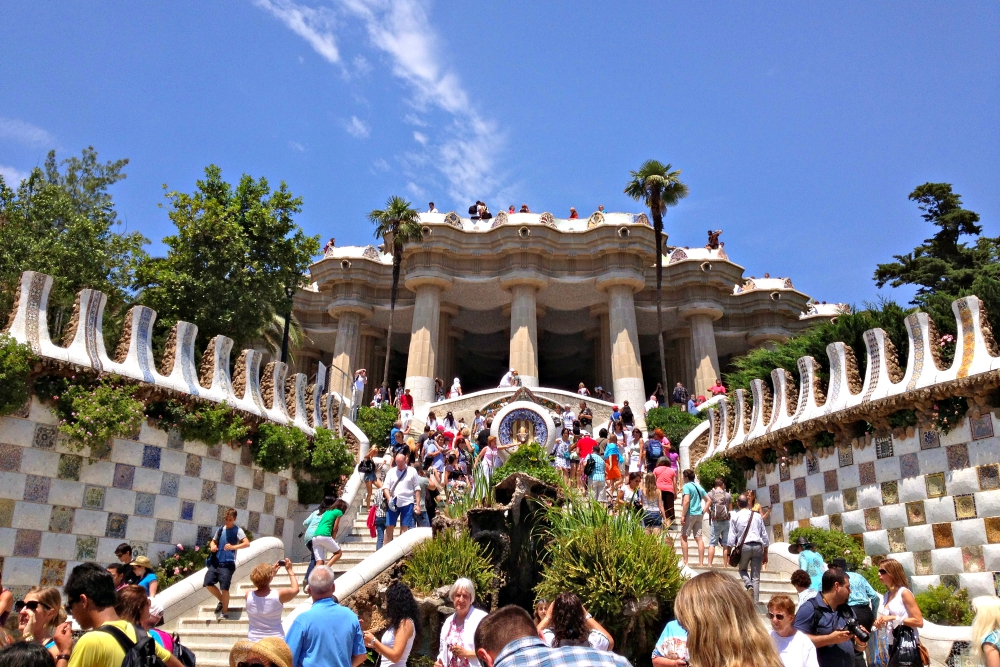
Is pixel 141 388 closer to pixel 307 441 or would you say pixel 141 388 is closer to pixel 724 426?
pixel 307 441

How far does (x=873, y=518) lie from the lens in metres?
13.4

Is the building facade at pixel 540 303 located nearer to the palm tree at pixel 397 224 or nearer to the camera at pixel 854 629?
the palm tree at pixel 397 224

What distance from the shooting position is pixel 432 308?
33625mm

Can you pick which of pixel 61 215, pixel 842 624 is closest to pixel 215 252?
pixel 61 215

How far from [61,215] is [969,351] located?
22083 mm

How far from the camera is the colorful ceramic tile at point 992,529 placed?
11.4m

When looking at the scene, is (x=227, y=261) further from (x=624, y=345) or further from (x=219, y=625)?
(x=624, y=345)

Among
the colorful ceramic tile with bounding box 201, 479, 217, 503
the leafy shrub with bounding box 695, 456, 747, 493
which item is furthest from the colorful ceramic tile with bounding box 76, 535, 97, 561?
the leafy shrub with bounding box 695, 456, 747, 493

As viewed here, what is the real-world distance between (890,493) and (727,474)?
487 centimetres

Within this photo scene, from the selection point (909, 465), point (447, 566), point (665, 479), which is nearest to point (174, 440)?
point (447, 566)

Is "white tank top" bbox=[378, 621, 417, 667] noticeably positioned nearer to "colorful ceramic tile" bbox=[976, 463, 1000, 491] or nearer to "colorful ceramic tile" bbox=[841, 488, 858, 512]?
"colorful ceramic tile" bbox=[976, 463, 1000, 491]

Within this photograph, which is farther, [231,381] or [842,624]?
[231,381]

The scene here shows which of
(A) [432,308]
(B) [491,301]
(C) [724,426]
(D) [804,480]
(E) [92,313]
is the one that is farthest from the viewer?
(B) [491,301]

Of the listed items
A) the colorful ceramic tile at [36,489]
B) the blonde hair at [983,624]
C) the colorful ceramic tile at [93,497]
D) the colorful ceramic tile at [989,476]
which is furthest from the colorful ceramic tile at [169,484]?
the colorful ceramic tile at [989,476]
